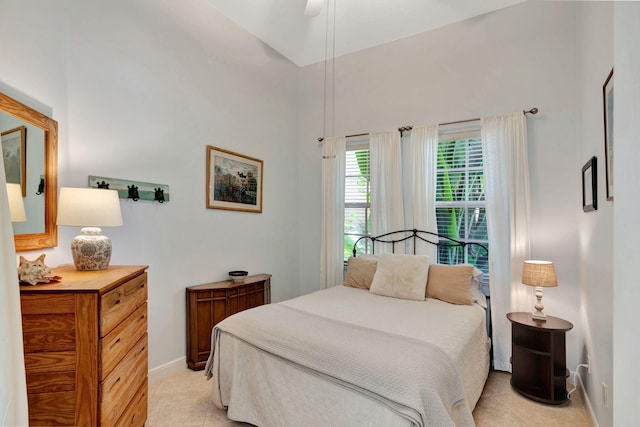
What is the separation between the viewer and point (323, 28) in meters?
3.46

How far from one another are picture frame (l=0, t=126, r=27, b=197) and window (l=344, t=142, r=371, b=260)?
299cm

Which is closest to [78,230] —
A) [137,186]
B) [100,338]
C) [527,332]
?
[137,186]

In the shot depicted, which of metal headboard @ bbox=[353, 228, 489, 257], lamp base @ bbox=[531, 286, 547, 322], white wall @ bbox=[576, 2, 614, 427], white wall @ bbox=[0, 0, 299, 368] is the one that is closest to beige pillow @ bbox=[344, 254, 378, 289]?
metal headboard @ bbox=[353, 228, 489, 257]

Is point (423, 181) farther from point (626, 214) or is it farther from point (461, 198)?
point (626, 214)

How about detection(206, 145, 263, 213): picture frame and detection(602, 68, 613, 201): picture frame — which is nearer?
detection(602, 68, 613, 201): picture frame

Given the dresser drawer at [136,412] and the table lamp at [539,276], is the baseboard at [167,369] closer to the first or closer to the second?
the dresser drawer at [136,412]

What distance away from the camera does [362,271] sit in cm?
331

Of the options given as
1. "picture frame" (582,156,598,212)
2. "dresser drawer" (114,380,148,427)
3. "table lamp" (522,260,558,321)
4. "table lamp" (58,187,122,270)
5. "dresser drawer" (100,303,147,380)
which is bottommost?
"dresser drawer" (114,380,148,427)

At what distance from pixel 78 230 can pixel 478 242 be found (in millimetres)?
3450

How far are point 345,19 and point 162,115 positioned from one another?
206 cm

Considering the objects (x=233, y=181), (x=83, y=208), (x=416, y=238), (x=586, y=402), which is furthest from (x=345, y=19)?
(x=586, y=402)

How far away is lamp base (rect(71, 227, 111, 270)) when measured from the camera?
178 cm

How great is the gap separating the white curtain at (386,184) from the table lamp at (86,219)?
8.54ft

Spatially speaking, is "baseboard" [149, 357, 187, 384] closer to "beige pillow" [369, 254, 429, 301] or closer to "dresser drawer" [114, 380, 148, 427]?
"dresser drawer" [114, 380, 148, 427]
